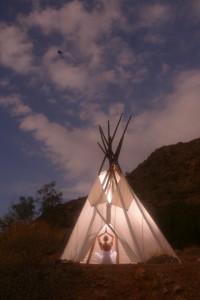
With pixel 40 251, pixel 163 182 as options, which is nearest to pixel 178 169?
pixel 163 182

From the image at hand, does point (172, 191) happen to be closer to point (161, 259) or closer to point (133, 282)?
point (161, 259)

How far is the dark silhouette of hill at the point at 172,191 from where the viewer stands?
68.3 feet

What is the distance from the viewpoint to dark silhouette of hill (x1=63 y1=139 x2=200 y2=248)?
20809 mm

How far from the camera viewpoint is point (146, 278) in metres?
7.37

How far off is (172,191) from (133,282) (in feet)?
84.0

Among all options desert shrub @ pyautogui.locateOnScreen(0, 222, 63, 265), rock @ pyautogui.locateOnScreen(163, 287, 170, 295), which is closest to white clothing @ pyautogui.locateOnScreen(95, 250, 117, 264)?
desert shrub @ pyautogui.locateOnScreen(0, 222, 63, 265)

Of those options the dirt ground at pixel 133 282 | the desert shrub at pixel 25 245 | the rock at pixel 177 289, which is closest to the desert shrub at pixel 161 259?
the desert shrub at pixel 25 245

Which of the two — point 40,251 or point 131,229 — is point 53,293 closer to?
point 40,251

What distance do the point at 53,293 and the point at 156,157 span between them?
3557 cm

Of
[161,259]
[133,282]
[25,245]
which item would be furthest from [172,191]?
[133,282]

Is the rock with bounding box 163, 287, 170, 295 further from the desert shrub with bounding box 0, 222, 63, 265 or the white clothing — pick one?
the white clothing

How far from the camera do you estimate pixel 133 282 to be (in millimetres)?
7301

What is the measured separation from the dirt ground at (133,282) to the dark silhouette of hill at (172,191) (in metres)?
12.4

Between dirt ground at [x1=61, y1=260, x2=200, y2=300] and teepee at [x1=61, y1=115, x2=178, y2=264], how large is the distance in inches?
203
